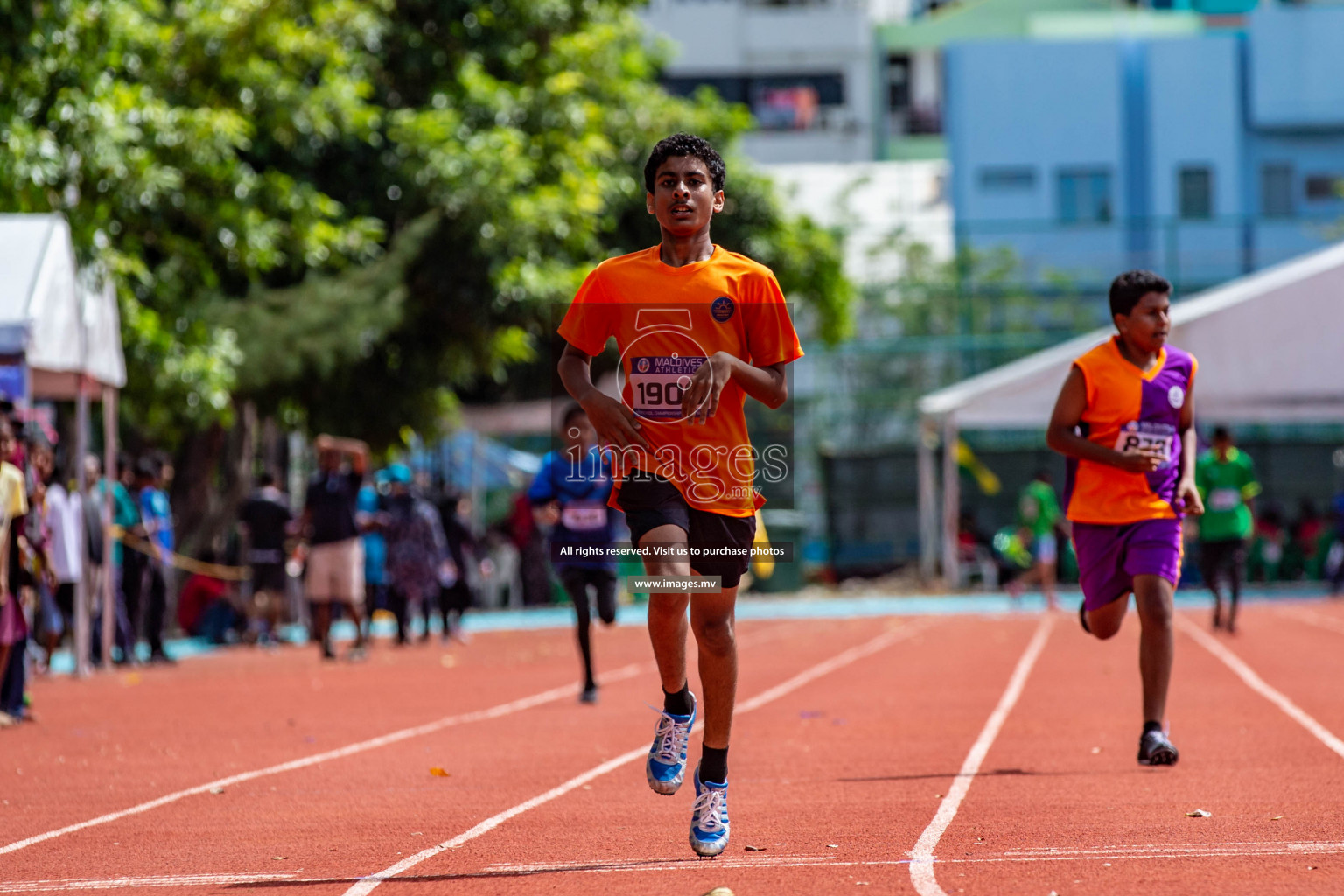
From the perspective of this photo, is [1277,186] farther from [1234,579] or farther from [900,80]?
[1234,579]

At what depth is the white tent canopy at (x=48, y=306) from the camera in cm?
1389

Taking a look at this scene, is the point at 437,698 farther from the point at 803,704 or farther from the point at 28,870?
the point at 28,870

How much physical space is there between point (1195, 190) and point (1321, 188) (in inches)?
128

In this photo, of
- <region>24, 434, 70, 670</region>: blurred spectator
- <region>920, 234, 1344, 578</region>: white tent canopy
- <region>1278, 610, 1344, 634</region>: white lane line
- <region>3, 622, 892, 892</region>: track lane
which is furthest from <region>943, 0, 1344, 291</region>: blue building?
<region>3, 622, 892, 892</region>: track lane

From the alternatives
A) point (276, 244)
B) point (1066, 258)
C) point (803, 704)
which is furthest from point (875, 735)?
point (1066, 258)

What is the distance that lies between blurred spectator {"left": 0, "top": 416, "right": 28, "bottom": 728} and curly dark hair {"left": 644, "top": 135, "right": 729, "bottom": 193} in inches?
239

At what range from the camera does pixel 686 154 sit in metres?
5.93

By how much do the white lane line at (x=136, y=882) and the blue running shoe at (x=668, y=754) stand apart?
1113mm

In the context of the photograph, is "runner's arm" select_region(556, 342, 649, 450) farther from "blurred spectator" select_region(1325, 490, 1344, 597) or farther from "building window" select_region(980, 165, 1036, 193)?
"building window" select_region(980, 165, 1036, 193)

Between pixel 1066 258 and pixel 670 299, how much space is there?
97.0 ft

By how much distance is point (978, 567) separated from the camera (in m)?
29.6

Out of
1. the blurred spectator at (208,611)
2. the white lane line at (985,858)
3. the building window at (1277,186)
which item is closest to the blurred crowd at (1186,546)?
the blurred spectator at (208,611)

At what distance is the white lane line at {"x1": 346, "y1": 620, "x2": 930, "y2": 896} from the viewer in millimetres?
5773

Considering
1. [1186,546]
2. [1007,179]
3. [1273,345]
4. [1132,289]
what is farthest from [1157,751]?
[1007,179]
